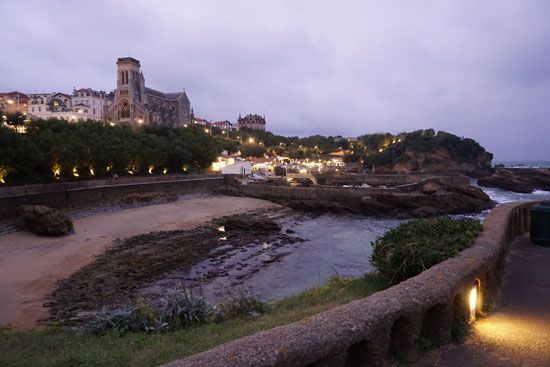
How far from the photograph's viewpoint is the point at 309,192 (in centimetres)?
5425

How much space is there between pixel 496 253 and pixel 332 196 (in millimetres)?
44748

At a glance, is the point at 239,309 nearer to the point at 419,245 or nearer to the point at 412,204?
the point at 419,245

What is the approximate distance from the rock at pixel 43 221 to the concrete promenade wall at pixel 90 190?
221cm

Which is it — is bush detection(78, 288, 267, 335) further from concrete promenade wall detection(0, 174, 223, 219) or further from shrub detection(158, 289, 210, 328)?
concrete promenade wall detection(0, 174, 223, 219)

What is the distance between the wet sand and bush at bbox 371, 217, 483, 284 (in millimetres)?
11594

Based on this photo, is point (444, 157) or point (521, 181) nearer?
point (521, 181)

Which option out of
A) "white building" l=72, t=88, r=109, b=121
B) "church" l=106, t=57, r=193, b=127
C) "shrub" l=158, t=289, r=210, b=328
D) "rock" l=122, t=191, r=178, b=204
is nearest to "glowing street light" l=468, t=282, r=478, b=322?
"shrub" l=158, t=289, r=210, b=328

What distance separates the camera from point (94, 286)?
17.8m

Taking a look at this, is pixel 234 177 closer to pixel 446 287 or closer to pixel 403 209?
pixel 403 209

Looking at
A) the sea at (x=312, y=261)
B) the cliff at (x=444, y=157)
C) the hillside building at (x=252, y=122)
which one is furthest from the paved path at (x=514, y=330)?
the hillside building at (x=252, y=122)

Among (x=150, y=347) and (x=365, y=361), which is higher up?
(x=365, y=361)

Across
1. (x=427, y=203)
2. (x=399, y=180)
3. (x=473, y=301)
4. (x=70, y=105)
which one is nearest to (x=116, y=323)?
(x=473, y=301)

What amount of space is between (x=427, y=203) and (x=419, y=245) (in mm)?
40040

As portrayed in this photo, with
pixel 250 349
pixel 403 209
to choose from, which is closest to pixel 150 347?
pixel 250 349
